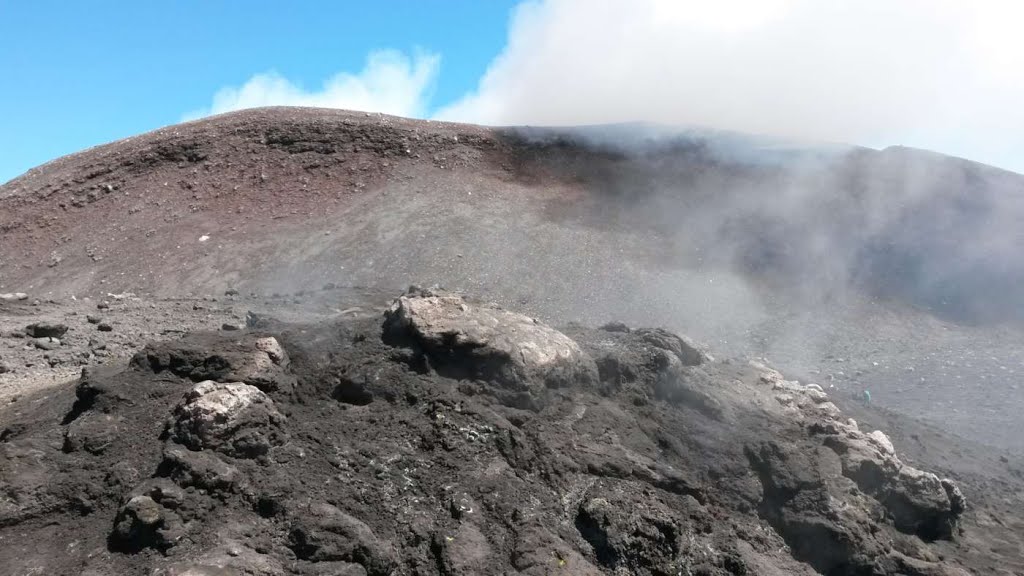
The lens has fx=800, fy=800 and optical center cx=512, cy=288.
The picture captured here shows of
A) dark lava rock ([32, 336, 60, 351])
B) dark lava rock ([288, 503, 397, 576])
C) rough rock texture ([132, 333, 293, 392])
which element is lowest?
dark lava rock ([288, 503, 397, 576])

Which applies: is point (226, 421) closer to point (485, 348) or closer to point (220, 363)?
point (220, 363)

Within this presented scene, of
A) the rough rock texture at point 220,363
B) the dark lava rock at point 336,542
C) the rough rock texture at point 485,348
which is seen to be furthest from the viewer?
the rough rock texture at point 485,348

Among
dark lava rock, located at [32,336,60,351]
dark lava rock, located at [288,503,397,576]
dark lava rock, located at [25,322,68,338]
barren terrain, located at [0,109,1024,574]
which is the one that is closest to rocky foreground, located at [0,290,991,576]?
dark lava rock, located at [288,503,397,576]

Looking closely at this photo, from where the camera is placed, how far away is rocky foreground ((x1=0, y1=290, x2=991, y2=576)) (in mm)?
4406

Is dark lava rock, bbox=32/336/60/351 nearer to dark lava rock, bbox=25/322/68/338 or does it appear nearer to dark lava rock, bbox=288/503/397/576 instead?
dark lava rock, bbox=25/322/68/338

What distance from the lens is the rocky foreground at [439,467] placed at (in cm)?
441

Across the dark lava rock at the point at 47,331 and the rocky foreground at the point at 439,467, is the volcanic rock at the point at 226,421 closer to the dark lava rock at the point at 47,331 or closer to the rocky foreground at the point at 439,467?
the rocky foreground at the point at 439,467

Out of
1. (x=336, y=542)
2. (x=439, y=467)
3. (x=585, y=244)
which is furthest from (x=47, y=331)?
(x=585, y=244)

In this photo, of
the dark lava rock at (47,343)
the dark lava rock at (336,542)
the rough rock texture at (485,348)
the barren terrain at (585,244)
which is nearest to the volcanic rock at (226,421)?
the dark lava rock at (336,542)

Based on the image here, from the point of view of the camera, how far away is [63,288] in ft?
64.7

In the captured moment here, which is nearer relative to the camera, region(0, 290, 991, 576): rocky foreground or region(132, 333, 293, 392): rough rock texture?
region(0, 290, 991, 576): rocky foreground

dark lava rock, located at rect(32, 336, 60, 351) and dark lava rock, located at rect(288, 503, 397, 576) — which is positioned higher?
dark lava rock, located at rect(32, 336, 60, 351)

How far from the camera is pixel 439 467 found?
5.18 meters

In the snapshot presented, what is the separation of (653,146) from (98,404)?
2072 cm
